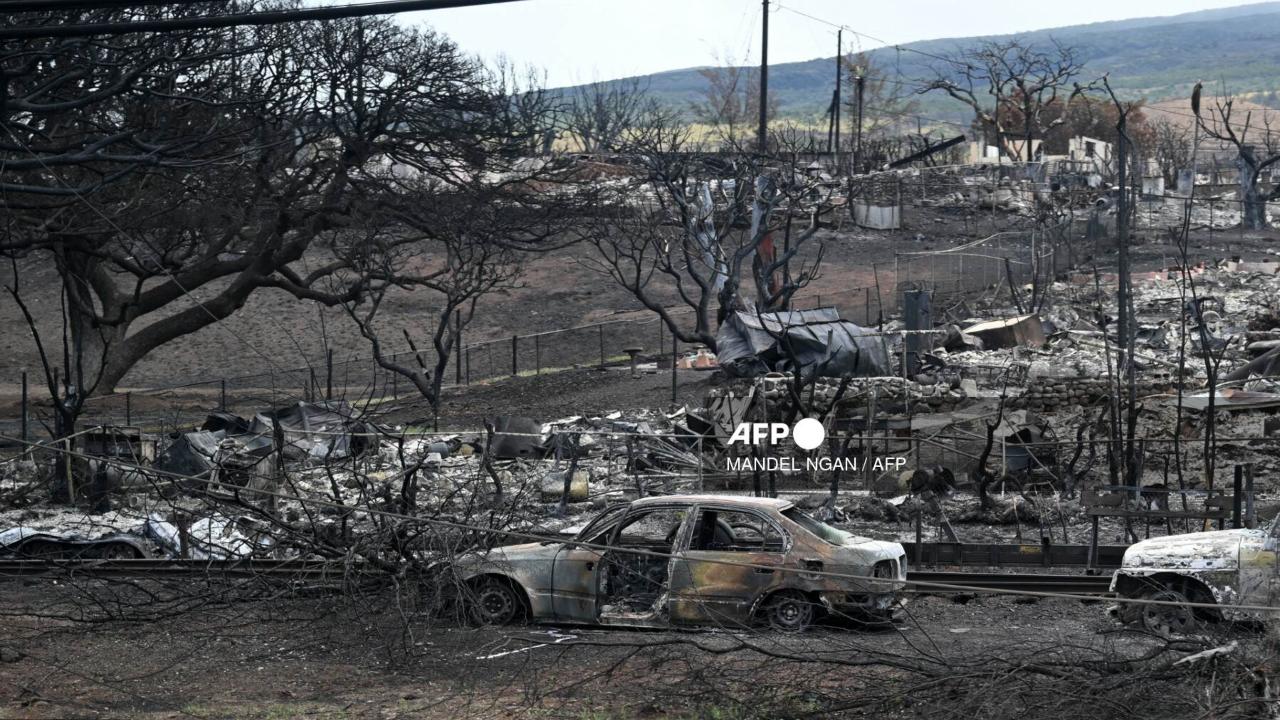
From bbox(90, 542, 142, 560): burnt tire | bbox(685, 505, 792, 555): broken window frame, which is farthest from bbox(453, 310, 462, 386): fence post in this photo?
bbox(685, 505, 792, 555): broken window frame

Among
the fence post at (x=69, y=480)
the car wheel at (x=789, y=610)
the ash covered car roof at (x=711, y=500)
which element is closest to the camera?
the car wheel at (x=789, y=610)

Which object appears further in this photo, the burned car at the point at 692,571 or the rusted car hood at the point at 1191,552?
the burned car at the point at 692,571

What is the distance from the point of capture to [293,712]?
9727 mm

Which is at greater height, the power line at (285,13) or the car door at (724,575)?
the power line at (285,13)

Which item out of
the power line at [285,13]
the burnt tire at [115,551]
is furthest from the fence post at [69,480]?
the power line at [285,13]

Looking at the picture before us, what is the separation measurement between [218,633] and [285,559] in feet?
4.39

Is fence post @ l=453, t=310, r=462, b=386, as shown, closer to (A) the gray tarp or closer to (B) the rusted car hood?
(A) the gray tarp

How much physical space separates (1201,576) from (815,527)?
9.82 feet

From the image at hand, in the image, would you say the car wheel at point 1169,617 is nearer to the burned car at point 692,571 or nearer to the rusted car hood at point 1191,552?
the rusted car hood at point 1191,552

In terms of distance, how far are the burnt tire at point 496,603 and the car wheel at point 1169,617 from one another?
4.95m

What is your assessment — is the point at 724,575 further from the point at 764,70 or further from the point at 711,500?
the point at 764,70

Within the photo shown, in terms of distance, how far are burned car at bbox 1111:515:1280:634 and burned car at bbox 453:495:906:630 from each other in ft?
6.17

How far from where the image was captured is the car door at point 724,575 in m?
11.5

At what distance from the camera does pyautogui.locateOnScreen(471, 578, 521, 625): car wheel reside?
12.0m
